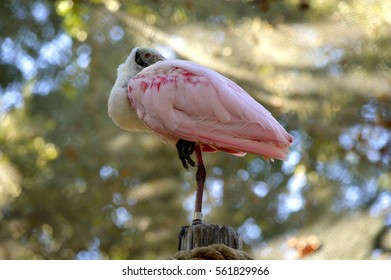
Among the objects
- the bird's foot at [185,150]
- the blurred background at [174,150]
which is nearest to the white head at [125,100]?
the bird's foot at [185,150]

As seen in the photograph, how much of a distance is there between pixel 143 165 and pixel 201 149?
12.2 ft

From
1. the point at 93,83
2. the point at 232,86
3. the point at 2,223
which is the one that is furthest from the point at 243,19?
the point at 232,86

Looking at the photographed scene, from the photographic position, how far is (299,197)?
6.48 meters

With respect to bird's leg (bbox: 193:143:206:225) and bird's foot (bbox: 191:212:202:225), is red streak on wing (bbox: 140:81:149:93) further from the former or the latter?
bird's foot (bbox: 191:212:202:225)

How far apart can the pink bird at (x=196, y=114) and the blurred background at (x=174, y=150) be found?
2.45 m

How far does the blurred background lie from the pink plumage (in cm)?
245

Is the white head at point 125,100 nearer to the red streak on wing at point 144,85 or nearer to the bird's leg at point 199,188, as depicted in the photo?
the red streak on wing at point 144,85

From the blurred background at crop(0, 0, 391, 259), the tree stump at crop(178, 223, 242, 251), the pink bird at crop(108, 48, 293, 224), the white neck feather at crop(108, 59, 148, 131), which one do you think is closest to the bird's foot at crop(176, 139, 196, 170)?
the pink bird at crop(108, 48, 293, 224)

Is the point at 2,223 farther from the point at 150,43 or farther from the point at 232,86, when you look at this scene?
the point at 232,86

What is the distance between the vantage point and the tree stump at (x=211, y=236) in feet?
7.56

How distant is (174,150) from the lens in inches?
251

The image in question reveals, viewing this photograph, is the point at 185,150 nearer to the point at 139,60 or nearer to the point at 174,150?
the point at 139,60

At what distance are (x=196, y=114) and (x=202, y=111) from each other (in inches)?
0.7

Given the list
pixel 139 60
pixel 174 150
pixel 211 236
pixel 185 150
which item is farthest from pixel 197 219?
pixel 174 150
